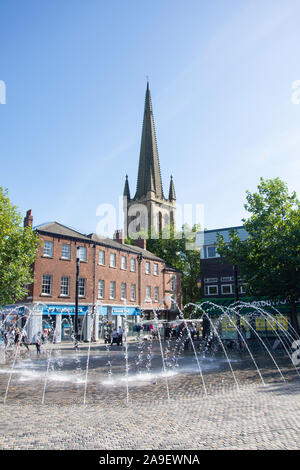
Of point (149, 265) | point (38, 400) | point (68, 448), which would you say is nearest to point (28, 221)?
point (149, 265)

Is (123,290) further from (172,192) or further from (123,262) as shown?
(172,192)

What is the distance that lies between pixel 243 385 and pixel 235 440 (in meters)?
5.80

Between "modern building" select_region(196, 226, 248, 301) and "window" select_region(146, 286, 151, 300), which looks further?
"window" select_region(146, 286, 151, 300)

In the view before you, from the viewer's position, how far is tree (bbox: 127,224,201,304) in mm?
67375

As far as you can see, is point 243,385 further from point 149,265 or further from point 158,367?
point 149,265

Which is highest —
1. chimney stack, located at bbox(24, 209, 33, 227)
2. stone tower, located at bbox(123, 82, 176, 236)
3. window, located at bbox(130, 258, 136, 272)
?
stone tower, located at bbox(123, 82, 176, 236)

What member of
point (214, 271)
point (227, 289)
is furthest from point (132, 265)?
point (227, 289)

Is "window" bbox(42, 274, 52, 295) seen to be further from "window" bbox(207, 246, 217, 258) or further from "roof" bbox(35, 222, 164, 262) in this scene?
"window" bbox(207, 246, 217, 258)

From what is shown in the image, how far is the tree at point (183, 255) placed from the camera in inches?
2653

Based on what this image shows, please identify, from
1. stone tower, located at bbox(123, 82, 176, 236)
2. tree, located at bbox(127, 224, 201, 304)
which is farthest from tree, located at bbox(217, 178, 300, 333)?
stone tower, located at bbox(123, 82, 176, 236)

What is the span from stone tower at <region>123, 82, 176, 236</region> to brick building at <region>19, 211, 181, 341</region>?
52875 millimetres

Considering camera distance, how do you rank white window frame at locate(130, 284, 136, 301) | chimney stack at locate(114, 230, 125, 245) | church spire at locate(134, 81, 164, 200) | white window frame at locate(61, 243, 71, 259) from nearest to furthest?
white window frame at locate(61, 243, 71, 259)
white window frame at locate(130, 284, 136, 301)
chimney stack at locate(114, 230, 125, 245)
church spire at locate(134, 81, 164, 200)

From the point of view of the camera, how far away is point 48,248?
36.8 metres

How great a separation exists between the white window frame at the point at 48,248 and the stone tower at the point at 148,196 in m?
64.5
